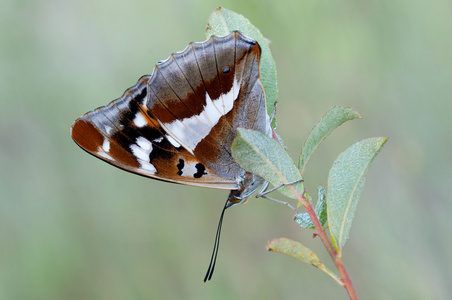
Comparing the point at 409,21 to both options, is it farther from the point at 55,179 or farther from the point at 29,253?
the point at 29,253

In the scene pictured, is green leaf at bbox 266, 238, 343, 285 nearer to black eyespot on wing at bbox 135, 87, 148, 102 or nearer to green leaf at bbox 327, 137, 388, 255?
green leaf at bbox 327, 137, 388, 255

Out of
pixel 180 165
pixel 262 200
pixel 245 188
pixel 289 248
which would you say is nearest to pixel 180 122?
pixel 180 165

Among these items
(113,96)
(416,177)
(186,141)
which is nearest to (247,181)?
(186,141)

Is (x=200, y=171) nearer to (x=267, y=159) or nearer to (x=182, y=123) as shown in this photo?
(x=182, y=123)

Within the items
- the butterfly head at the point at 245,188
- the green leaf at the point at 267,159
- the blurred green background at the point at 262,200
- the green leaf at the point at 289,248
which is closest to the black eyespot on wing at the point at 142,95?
the butterfly head at the point at 245,188

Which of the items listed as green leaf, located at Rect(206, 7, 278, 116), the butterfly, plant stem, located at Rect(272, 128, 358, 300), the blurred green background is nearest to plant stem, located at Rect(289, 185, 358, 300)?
plant stem, located at Rect(272, 128, 358, 300)

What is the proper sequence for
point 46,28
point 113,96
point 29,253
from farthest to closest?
point 46,28
point 113,96
point 29,253
